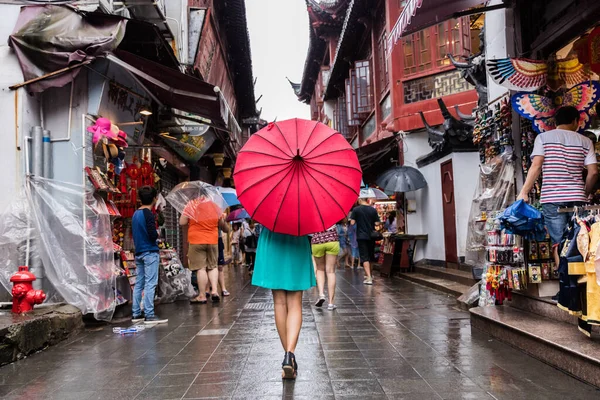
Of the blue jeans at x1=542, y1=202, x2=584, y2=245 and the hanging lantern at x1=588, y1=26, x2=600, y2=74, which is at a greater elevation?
the hanging lantern at x1=588, y1=26, x2=600, y2=74

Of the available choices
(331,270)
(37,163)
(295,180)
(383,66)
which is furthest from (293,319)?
(383,66)

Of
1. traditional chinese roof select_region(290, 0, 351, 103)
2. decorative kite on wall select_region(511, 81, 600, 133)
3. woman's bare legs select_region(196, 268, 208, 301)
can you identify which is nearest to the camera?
decorative kite on wall select_region(511, 81, 600, 133)

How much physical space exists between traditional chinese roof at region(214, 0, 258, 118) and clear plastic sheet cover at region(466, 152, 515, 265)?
45.3ft

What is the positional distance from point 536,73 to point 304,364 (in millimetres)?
4001

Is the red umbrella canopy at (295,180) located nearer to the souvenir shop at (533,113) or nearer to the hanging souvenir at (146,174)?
the souvenir shop at (533,113)

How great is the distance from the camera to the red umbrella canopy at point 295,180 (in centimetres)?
451

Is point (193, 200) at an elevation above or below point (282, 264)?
above

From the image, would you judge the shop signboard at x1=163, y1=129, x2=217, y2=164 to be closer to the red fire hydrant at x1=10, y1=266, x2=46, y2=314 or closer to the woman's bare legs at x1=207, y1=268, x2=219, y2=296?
the woman's bare legs at x1=207, y1=268, x2=219, y2=296

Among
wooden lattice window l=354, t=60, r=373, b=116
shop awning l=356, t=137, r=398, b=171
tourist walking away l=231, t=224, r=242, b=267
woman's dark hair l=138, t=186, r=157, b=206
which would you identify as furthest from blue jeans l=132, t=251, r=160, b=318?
tourist walking away l=231, t=224, r=242, b=267

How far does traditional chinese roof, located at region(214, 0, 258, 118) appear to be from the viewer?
68.5ft

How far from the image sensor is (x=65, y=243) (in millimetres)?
7344

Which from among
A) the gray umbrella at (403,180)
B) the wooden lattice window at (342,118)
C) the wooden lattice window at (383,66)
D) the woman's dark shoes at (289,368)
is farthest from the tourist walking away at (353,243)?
the woman's dark shoes at (289,368)

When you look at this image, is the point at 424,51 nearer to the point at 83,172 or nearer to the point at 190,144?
the point at 190,144

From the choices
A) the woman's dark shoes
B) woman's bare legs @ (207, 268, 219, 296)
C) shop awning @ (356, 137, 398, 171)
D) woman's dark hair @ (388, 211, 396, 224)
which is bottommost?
the woman's dark shoes
